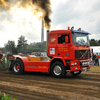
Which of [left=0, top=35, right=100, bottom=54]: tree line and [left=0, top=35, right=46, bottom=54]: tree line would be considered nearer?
[left=0, top=35, right=46, bottom=54]: tree line

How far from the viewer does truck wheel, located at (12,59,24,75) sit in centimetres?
1003

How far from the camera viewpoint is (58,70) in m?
8.55

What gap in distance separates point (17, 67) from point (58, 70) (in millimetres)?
3395

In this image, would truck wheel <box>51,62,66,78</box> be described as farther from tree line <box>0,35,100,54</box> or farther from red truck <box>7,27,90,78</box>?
tree line <box>0,35,100,54</box>

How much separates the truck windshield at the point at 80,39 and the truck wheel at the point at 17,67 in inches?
163

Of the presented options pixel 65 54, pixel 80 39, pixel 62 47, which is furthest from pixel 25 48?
pixel 80 39

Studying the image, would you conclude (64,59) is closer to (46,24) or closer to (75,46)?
(75,46)

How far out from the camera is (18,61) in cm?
1027

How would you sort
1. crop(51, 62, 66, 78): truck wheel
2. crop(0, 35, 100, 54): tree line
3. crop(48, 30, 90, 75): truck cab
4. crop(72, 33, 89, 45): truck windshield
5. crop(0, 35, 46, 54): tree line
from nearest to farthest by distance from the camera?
crop(48, 30, 90, 75): truck cab → crop(51, 62, 66, 78): truck wheel → crop(72, 33, 89, 45): truck windshield → crop(0, 35, 46, 54): tree line → crop(0, 35, 100, 54): tree line

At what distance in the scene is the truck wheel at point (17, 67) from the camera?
10031 mm

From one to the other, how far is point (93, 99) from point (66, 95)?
0.91 meters

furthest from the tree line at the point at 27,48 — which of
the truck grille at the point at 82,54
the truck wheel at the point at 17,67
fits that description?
the truck grille at the point at 82,54

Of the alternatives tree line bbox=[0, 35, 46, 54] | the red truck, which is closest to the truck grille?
the red truck

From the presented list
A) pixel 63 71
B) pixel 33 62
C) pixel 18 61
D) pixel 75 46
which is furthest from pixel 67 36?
pixel 18 61
